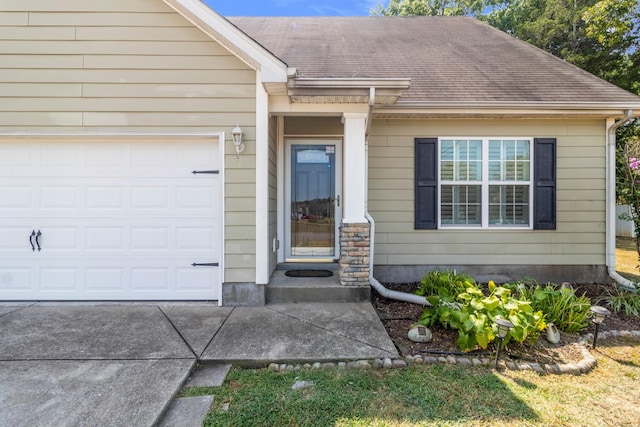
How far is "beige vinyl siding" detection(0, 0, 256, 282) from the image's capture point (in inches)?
157

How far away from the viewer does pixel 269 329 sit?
340 cm

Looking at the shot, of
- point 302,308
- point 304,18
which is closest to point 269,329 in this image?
point 302,308

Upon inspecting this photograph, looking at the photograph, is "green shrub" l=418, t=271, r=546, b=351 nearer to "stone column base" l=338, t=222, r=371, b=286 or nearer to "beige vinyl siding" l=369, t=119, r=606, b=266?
"stone column base" l=338, t=222, r=371, b=286

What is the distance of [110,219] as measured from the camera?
14.0 feet

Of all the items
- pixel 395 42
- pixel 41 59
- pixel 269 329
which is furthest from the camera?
pixel 395 42

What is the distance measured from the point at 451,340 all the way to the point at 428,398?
41.3 inches

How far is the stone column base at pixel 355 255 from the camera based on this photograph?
4254 millimetres

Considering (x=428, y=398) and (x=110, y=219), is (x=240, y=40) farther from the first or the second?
(x=428, y=398)

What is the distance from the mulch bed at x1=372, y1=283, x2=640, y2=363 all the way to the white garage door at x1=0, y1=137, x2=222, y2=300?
2.31m

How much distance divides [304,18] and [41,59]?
6.64 metres

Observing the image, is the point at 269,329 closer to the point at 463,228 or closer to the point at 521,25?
the point at 463,228

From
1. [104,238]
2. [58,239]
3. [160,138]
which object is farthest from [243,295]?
[58,239]

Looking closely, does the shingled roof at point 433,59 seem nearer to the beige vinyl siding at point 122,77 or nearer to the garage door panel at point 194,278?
the beige vinyl siding at point 122,77

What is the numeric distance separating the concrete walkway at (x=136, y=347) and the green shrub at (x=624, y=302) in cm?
321
